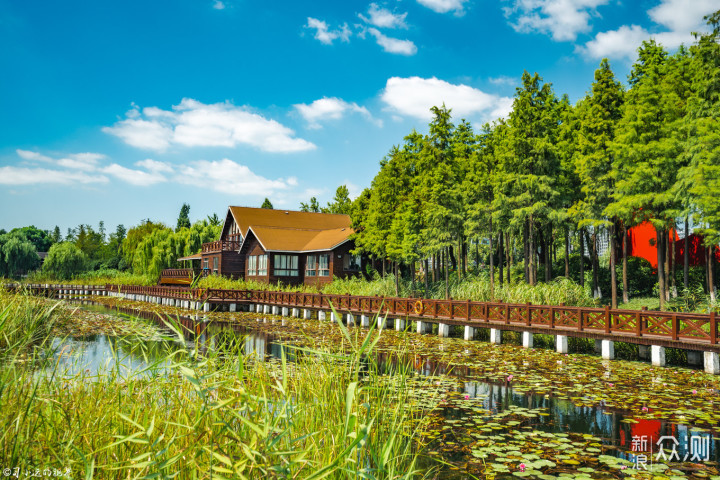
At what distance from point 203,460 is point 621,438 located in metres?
6.26

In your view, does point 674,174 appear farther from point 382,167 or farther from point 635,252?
point 382,167

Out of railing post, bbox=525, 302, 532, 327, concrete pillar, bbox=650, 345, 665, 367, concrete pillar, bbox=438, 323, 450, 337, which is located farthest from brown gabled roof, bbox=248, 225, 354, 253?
concrete pillar, bbox=650, 345, 665, 367

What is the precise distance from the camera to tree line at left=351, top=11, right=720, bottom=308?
18.7 m

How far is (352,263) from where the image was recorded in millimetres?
37938

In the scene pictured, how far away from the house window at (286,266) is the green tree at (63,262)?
35242 millimetres

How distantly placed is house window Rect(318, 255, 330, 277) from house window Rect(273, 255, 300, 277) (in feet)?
10.6

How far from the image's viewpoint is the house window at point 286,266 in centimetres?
4050

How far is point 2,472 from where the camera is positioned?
354cm

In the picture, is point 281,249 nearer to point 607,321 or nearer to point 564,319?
point 564,319

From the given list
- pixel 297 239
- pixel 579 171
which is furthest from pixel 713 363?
pixel 297 239

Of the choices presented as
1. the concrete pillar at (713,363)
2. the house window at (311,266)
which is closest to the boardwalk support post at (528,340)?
the concrete pillar at (713,363)

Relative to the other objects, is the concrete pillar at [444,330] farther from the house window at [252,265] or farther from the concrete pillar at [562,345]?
the house window at [252,265]

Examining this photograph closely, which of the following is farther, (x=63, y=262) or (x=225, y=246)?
(x=63, y=262)

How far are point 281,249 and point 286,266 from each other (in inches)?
69.2
